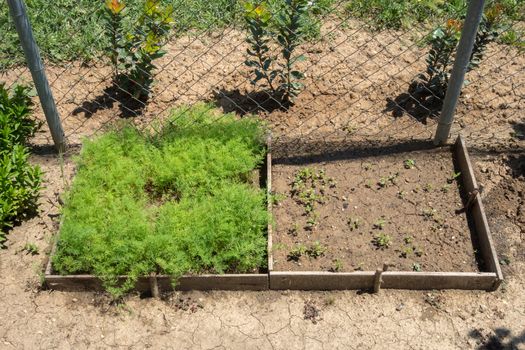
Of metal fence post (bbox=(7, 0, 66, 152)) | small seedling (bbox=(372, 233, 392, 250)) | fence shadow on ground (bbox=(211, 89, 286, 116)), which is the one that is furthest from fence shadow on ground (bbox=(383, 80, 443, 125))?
metal fence post (bbox=(7, 0, 66, 152))

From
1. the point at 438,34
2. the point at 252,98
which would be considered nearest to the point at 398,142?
the point at 438,34

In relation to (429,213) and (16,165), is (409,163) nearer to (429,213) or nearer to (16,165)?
(429,213)

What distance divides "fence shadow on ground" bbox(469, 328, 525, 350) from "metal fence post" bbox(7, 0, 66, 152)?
3.10 metres

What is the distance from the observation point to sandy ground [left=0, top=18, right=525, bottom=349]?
12.5ft

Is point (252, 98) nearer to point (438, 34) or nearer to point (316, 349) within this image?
point (438, 34)

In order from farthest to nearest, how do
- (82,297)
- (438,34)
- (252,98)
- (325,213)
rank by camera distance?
(252,98) < (438,34) < (325,213) < (82,297)

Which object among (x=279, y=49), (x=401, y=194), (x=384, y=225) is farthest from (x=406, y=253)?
(x=279, y=49)

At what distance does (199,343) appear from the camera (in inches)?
149

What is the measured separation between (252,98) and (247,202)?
133cm

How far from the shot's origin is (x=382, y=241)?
4.21 m

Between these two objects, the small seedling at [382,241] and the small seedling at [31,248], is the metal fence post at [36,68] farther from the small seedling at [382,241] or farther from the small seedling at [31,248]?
the small seedling at [382,241]

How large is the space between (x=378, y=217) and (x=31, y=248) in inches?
88.9

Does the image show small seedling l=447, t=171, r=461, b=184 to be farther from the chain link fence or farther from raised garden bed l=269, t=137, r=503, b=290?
the chain link fence

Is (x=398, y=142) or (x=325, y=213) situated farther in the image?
(x=398, y=142)
